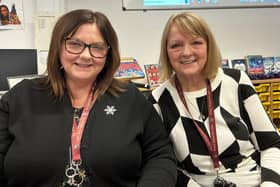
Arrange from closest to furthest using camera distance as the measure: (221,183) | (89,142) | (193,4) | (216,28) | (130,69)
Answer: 1. (89,142)
2. (221,183)
3. (130,69)
4. (193,4)
5. (216,28)

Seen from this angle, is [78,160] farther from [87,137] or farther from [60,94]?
[60,94]

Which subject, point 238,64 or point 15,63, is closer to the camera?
point 15,63

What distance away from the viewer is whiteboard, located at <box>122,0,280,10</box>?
8.13ft

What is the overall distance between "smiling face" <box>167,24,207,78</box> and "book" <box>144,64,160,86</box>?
Answer: 98 cm

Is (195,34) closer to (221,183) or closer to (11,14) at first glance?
(221,183)

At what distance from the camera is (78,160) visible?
4.13 ft

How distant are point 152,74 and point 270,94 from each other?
0.92 meters

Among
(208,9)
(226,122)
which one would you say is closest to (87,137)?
(226,122)

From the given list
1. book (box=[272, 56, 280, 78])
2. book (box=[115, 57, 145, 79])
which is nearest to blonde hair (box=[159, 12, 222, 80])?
book (box=[115, 57, 145, 79])

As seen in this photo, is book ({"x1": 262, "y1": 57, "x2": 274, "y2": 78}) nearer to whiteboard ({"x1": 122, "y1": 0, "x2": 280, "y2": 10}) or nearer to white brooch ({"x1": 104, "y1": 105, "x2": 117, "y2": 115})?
whiteboard ({"x1": 122, "y1": 0, "x2": 280, "y2": 10})

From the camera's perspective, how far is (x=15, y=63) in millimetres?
2266

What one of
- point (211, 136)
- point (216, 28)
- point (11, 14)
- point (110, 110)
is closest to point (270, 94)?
point (216, 28)

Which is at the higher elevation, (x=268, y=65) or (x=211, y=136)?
(x=268, y=65)

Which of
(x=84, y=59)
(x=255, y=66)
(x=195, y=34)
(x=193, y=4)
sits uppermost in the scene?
(x=193, y=4)
